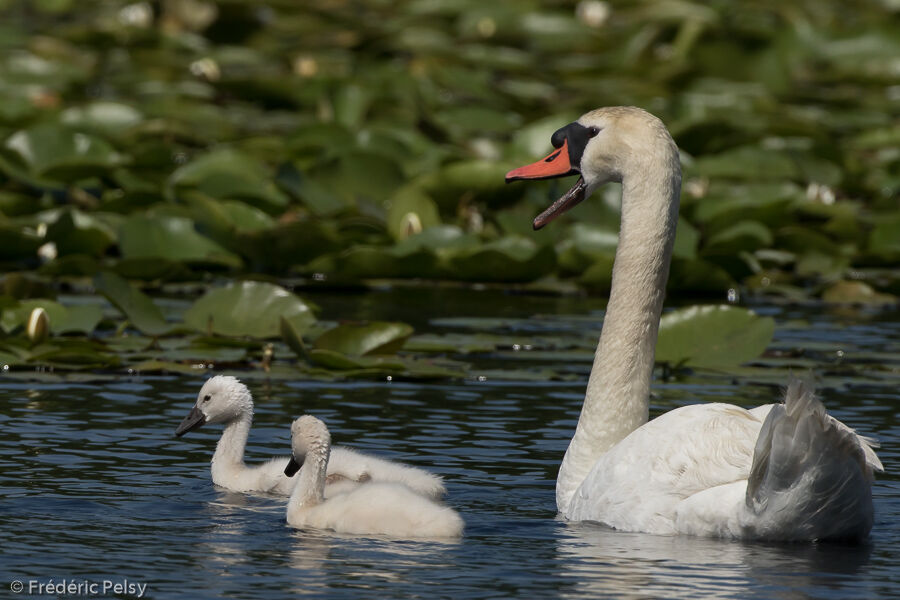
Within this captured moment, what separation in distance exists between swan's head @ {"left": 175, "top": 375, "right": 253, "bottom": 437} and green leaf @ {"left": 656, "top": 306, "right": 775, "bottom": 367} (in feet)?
9.00

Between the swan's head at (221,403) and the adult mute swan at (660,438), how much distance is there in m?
1.72

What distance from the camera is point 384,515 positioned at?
675cm

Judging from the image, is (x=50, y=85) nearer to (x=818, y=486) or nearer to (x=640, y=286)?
(x=640, y=286)

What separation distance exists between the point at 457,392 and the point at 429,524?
3.21m

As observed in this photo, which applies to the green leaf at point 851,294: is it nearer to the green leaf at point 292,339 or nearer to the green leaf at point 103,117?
the green leaf at point 292,339

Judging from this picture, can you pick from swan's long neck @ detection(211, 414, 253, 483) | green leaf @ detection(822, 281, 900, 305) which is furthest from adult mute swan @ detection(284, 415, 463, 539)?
green leaf @ detection(822, 281, 900, 305)

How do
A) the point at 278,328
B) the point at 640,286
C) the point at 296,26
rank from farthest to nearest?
the point at 296,26 < the point at 278,328 < the point at 640,286

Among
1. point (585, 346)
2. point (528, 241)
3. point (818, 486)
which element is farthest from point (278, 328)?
point (818, 486)

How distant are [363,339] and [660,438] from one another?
3502 millimetres

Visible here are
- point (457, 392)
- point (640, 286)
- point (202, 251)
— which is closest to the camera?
point (640, 286)

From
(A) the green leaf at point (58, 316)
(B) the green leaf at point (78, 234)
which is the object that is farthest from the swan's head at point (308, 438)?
(B) the green leaf at point (78, 234)

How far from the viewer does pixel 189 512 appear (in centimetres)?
719

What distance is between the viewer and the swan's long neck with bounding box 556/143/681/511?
24.4 feet

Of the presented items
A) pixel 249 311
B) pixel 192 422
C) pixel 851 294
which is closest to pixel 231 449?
pixel 192 422
